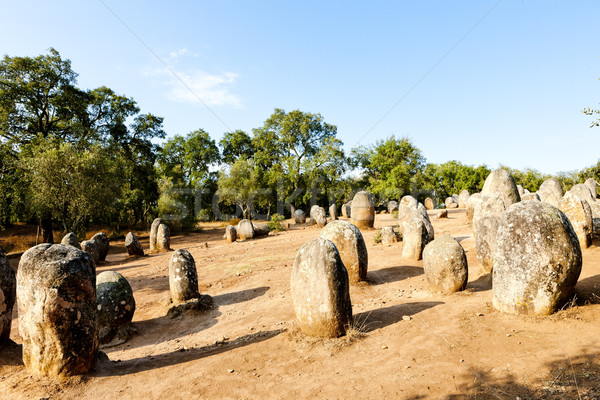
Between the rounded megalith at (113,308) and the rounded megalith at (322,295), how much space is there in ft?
15.2

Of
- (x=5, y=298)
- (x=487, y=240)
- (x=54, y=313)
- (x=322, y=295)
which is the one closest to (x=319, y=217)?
(x=487, y=240)

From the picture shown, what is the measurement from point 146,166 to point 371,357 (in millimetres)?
33435

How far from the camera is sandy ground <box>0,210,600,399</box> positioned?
13.8 feet

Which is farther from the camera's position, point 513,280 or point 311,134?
point 311,134

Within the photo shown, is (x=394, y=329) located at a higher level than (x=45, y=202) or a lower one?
lower

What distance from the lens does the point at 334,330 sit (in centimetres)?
596

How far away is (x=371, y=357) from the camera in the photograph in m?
5.25

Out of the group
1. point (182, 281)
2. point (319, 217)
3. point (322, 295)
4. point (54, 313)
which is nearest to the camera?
point (54, 313)

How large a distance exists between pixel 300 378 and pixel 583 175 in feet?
127

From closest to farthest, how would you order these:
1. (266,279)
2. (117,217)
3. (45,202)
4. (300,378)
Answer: (300,378) < (266,279) < (45,202) < (117,217)

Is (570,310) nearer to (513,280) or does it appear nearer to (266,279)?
(513,280)

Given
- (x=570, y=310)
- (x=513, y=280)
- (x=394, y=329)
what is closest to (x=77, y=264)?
(x=394, y=329)

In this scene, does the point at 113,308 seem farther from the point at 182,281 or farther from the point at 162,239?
the point at 162,239

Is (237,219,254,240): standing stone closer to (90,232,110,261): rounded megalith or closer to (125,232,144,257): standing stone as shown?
(125,232,144,257): standing stone
